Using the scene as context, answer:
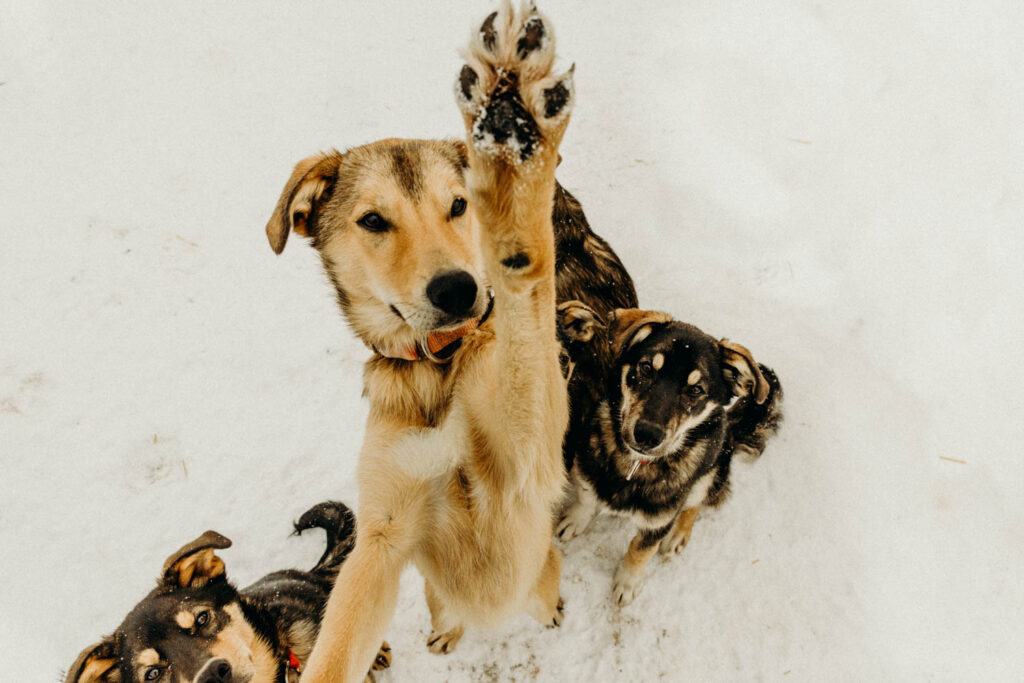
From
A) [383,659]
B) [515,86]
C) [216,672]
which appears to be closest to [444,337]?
[515,86]

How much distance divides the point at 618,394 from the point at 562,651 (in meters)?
1.70

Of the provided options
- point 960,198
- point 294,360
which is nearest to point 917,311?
point 960,198

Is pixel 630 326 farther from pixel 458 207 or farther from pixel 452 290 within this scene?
pixel 452 290

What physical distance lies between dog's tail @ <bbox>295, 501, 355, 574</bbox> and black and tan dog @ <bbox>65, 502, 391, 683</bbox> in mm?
192

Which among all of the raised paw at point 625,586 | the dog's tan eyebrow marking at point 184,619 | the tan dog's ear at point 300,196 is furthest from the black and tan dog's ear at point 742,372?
the dog's tan eyebrow marking at point 184,619

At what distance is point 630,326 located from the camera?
117 inches

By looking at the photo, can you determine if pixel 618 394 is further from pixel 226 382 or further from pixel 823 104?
pixel 823 104

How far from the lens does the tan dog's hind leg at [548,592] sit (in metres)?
2.90

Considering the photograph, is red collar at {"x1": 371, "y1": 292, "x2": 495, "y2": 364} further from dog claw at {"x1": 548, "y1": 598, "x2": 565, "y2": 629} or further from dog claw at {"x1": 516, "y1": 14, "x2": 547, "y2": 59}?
dog claw at {"x1": 548, "y1": 598, "x2": 565, "y2": 629}

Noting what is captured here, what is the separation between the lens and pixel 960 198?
4430 mm

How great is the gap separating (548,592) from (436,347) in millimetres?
1618

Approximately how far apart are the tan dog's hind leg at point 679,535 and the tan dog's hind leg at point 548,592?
2.83 feet

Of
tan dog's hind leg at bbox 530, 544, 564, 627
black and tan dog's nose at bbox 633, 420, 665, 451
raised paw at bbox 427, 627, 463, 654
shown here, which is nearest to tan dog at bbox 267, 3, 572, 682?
tan dog's hind leg at bbox 530, 544, 564, 627

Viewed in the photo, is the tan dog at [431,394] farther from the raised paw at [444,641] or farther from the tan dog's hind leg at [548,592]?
the raised paw at [444,641]
